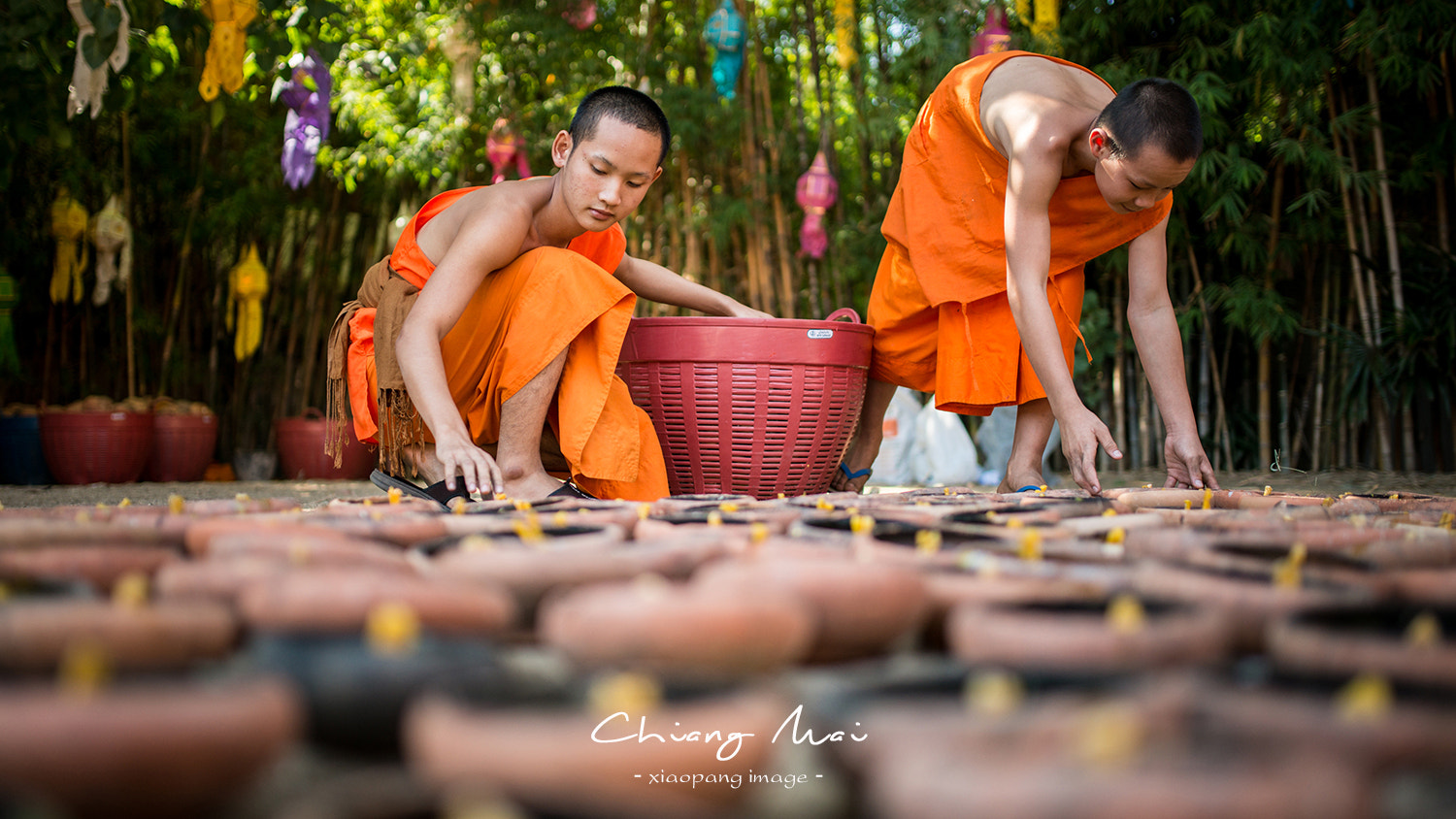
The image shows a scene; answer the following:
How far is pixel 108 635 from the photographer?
50 centimetres

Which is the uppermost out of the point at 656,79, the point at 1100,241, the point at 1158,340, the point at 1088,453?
the point at 656,79

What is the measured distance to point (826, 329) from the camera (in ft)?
7.13

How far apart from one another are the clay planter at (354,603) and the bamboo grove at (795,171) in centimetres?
246

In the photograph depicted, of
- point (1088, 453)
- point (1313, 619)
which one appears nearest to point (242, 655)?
point (1313, 619)

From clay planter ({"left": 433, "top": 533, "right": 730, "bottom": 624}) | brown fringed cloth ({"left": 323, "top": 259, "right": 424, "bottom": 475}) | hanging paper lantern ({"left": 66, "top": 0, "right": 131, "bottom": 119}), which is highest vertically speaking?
hanging paper lantern ({"left": 66, "top": 0, "right": 131, "bottom": 119})

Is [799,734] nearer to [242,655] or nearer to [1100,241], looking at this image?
[242,655]

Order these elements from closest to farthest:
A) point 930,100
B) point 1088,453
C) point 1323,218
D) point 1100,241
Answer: point 1088,453, point 1100,241, point 930,100, point 1323,218

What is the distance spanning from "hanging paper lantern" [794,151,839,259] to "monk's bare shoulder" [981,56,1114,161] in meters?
1.40

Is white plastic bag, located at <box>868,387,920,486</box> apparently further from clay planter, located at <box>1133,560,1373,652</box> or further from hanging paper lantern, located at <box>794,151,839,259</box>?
clay planter, located at <box>1133,560,1373,652</box>

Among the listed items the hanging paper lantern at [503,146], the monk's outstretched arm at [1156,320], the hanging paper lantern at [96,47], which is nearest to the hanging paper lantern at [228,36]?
the hanging paper lantern at [96,47]

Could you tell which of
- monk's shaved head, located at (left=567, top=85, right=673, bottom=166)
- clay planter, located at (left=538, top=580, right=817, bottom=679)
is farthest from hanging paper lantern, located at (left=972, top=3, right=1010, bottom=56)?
clay planter, located at (left=538, top=580, right=817, bottom=679)

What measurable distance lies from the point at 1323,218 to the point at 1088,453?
2472 mm

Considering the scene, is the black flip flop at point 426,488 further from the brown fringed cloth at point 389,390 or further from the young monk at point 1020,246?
the young monk at point 1020,246

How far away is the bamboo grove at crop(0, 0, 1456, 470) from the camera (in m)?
3.32
